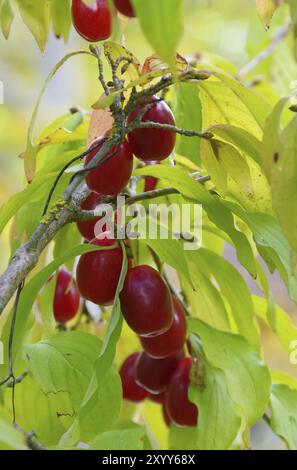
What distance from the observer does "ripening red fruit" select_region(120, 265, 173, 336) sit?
0.66 metres

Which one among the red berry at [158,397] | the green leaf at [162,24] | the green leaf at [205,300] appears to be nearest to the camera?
the green leaf at [162,24]

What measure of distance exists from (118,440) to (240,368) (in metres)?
0.21

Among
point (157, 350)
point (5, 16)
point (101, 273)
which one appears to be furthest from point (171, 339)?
point (5, 16)

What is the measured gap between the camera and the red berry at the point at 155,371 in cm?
83

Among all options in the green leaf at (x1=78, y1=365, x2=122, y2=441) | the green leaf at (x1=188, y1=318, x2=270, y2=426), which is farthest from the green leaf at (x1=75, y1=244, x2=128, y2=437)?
the green leaf at (x1=188, y1=318, x2=270, y2=426)

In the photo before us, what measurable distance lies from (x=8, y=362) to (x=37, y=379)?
33mm

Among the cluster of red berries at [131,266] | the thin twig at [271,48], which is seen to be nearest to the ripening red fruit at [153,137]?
the cluster of red berries at [131,266]

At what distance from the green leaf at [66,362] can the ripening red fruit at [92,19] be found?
0.88ft

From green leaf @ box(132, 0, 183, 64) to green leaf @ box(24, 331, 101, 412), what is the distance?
0.39 m

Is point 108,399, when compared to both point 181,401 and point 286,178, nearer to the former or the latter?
point 181,401

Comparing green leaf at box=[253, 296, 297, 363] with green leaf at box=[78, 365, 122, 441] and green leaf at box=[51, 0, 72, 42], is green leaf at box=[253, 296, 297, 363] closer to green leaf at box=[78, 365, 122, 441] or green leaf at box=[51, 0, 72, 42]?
green leaf at box=[78, 365, 122, 441]

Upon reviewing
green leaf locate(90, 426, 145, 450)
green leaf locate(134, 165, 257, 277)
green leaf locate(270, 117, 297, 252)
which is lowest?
green leaf locate(90, 426, 145, 450)

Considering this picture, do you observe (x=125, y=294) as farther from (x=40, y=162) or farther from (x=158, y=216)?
(x=40, y=162)

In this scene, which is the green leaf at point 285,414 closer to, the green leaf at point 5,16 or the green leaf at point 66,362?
the green leaf at point 66,362
